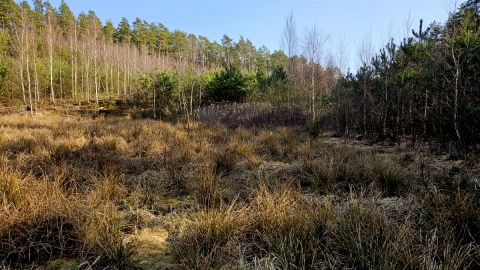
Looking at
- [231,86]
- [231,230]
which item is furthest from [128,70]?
[231,230]

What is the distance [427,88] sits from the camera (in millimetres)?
5730

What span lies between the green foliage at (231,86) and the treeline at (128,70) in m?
0.07

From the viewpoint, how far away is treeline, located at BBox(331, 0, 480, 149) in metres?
4.44

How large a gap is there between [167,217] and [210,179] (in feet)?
2.30

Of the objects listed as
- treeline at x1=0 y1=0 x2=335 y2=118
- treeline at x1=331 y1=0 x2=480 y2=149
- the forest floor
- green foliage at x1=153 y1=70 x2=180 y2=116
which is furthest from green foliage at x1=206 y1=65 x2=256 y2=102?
the forest floor

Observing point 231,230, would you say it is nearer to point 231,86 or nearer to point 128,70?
point 231,86

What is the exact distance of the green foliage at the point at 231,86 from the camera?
1791 centimetres

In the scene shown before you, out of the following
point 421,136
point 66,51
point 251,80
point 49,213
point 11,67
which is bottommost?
point 49,213

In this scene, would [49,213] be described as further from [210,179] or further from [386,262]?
[386,262]

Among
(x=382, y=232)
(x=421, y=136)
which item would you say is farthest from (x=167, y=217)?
(x=421, y=136)

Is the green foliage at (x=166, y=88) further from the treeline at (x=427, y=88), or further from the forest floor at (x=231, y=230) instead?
the forest floor at (x=231, y=230)

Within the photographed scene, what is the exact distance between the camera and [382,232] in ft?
6.05

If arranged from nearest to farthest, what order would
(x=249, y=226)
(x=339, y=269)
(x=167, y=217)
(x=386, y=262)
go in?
1. (x=386, y=262)
2. (x=339, y=269)
3. (x=249, y=226)
4. (x=167, y=217)

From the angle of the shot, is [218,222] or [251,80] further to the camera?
[251,80]
